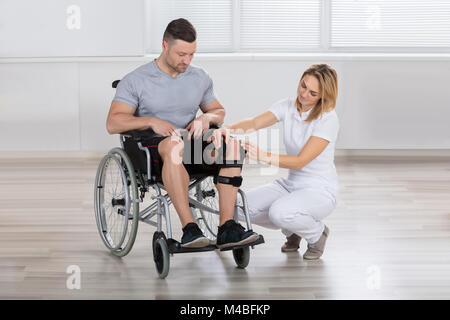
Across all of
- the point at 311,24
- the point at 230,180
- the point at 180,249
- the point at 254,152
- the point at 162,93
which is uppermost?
the point at 311,24

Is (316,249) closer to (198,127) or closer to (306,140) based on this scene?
(306,140)

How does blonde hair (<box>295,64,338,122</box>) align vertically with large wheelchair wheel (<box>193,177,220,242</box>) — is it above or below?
above

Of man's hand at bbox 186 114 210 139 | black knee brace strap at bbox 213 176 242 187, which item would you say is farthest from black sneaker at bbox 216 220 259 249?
man's hand at bbox 186 114 210 139

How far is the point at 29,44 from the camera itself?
532 cm

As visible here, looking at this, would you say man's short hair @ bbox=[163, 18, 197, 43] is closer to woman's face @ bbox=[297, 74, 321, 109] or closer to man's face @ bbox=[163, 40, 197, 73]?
man's face @ bbox=[163, 40, 197, 73]

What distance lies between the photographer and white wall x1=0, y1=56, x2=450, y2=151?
17.7ft

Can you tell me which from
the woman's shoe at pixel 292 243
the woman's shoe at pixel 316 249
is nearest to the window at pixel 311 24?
the woman's shoe at pixel 292 243

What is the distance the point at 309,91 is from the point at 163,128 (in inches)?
24.6

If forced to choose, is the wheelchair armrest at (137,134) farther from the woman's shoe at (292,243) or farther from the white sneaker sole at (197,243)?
the woman's shoe at (292,243)

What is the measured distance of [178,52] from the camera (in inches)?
114

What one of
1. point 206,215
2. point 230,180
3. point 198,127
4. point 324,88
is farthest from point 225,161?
point 206,215

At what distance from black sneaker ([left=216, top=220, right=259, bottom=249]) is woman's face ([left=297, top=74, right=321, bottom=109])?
615 millimetres
